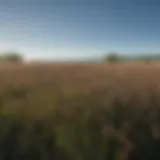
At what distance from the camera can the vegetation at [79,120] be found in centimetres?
282

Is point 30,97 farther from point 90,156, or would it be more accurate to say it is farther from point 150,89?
point 150,89

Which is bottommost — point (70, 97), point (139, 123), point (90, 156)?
point (90, 156)

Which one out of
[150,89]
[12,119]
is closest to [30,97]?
[12,119]

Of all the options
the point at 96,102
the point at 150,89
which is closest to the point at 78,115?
the point at 96,102

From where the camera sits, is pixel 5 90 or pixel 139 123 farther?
pixel 5 90

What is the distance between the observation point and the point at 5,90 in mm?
3168

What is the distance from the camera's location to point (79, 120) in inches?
112

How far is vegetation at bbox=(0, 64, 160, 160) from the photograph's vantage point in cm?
282

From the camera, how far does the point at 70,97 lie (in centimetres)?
301

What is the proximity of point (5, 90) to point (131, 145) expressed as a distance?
1002mm

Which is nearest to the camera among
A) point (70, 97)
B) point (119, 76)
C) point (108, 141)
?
point (108, 141)

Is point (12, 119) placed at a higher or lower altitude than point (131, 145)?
higher

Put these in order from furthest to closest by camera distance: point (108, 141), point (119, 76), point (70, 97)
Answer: point (119, 76)
point (70, 97)
point (108, 141)

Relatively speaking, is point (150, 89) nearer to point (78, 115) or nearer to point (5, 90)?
point (78, 115)
